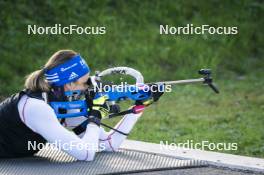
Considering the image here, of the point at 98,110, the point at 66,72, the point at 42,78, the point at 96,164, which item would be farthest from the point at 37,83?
the point at 96,164

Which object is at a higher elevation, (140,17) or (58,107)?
(58,107)

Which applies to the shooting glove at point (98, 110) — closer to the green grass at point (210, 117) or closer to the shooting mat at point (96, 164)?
the shooting mat at point (96, 164)

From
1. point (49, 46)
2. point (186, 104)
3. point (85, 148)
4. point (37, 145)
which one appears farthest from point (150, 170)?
point (49, 46)

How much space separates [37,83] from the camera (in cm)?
568

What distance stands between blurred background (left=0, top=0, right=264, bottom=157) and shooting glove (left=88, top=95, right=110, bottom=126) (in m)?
3.03

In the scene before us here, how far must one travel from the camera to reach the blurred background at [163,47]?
982 centimetres

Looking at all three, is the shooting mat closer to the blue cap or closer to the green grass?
the blue cap

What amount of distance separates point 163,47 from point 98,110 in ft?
21.2

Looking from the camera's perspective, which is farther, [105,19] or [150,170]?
[105,19]

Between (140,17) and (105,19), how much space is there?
27.1 inches

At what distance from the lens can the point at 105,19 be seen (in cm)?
1243

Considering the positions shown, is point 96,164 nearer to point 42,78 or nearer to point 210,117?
point 42,78

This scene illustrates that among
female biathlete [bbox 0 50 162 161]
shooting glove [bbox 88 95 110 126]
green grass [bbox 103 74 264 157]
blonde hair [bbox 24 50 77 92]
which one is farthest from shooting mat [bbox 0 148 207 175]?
green grass [bbox 103 74 264 157]

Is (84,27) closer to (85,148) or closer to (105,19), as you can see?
(105,19)
